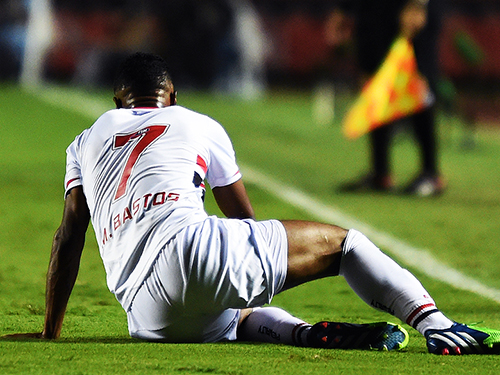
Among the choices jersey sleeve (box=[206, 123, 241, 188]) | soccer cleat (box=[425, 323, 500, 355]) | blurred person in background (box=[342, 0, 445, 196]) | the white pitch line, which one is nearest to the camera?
soccer cleat (box=[425, 323, 500, 355])

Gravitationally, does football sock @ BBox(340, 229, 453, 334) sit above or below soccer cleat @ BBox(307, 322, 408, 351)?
above

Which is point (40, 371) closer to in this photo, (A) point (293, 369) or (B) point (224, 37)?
(A) point (293, 369)

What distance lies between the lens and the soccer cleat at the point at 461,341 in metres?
3.51

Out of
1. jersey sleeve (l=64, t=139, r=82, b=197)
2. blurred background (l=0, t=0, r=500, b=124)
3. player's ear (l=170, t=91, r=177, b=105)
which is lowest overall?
blurred background (l=0, t=0, r=500, b=124)

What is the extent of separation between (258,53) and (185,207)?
57.4 ft

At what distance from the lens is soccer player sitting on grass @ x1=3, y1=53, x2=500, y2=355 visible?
11.4 feet

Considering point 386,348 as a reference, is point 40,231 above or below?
below

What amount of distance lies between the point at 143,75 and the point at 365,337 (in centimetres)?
124

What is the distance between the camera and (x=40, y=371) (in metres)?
3.19

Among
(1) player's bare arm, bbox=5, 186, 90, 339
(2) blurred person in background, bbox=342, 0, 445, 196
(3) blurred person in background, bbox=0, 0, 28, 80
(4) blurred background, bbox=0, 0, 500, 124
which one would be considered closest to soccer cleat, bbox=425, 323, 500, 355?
A: (1) player's bare arm, bbox=5, 186, 90, 339

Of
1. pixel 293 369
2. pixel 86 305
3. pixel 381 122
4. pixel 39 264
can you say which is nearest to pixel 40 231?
pixel 39 264

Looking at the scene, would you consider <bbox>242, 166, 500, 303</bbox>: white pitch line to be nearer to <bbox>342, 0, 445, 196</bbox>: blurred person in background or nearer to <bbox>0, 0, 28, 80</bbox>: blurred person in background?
<bbox>342, 0, 445, 196</bbox>: blurred person in background

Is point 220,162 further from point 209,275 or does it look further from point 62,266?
point 62,266

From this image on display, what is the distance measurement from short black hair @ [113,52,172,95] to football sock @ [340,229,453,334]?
91 centimetres
